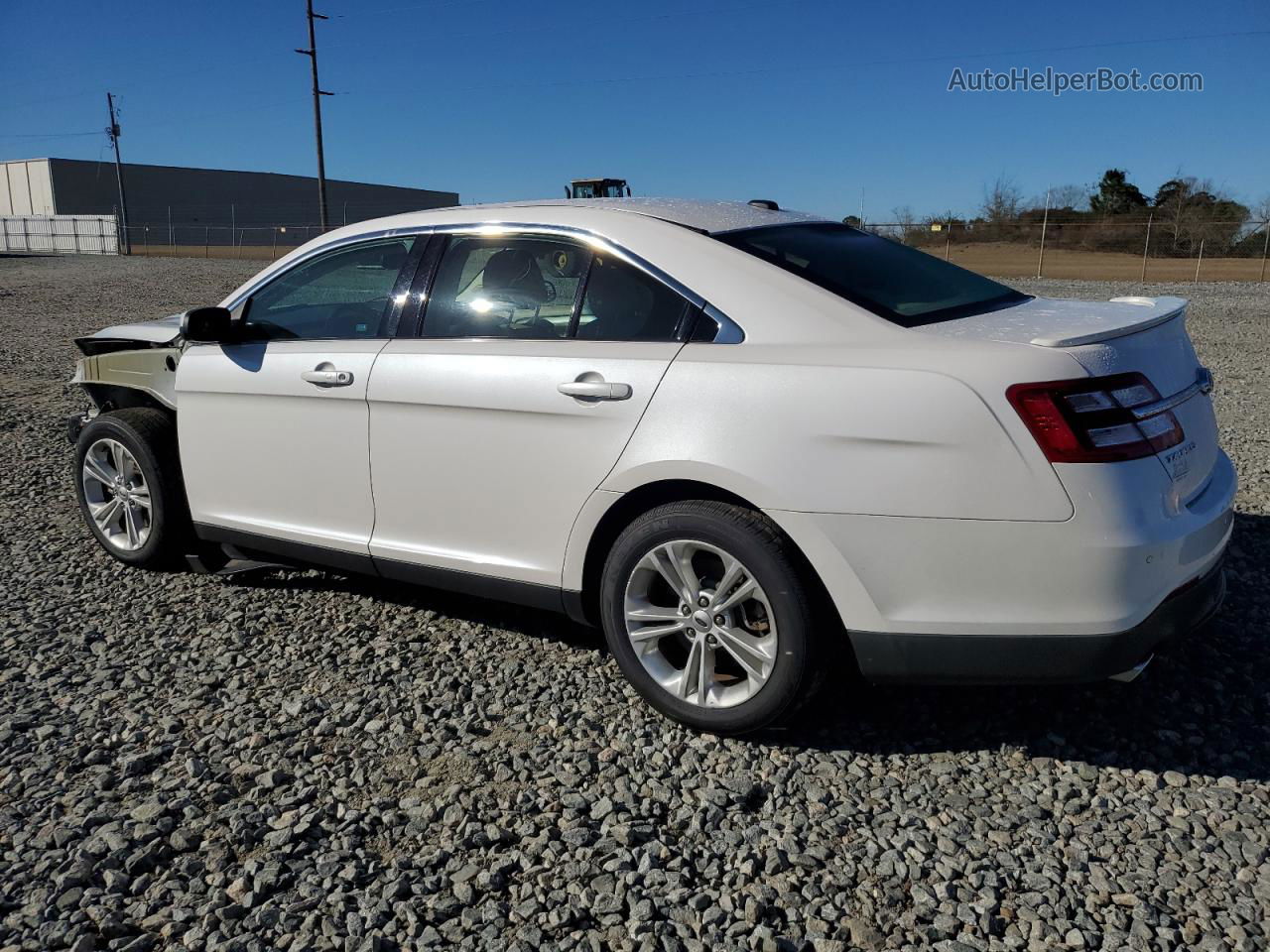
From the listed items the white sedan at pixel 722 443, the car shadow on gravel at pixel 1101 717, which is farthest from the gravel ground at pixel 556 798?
the white sedan at pixel 722 443

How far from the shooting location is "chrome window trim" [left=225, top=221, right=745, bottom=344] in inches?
129

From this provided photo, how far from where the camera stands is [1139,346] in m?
2.96

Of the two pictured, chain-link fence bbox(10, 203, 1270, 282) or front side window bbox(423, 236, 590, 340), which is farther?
chain-link fence bbox(10, 203, 1270, 282)

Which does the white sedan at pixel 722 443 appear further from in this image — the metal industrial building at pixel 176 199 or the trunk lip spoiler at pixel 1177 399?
the metal industrial building at pixel 176 199

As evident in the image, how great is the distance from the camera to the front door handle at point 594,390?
3.31 meters

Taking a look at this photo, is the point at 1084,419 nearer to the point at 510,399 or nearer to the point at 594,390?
the point at 594,390

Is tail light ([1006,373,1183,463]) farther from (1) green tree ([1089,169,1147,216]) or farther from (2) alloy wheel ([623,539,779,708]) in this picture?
(1) green tree ([1089,169,1147,216])

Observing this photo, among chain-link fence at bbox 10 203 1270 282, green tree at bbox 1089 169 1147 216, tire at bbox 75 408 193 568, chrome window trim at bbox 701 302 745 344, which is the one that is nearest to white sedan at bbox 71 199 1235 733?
chrome window trim at bbox 701 302 745 344

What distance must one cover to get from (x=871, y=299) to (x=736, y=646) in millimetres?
1154

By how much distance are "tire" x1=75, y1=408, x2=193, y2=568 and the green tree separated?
50.3 metres

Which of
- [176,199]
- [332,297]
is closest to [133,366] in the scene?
[332,297]

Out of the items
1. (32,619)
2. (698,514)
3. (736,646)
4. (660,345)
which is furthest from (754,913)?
(32,619)

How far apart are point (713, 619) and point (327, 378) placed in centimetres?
182

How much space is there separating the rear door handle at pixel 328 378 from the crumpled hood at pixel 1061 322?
2.13 meters
